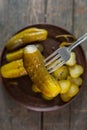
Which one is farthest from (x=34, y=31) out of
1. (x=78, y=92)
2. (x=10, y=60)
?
(x=78, y=92)

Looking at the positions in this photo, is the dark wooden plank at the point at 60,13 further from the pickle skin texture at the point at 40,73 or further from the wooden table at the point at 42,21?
the pickle skin texture at the point at 40,73

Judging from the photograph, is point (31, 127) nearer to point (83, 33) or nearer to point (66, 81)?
A: point (66, 81)

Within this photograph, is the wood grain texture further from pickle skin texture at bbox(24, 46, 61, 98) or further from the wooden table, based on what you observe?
pickle skin texture at bbox(24, 46, 61, 98)

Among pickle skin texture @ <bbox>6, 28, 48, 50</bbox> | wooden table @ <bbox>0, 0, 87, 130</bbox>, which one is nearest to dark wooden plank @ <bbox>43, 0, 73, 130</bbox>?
wooden table @ <bbox>0, 0, 87, 130</bbox>

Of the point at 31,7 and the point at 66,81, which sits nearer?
the point at 66,81

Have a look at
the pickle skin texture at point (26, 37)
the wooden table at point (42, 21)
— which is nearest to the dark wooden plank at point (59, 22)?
the wooden table at point (42, 21)

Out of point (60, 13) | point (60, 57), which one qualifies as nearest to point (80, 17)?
point (60, 13)
